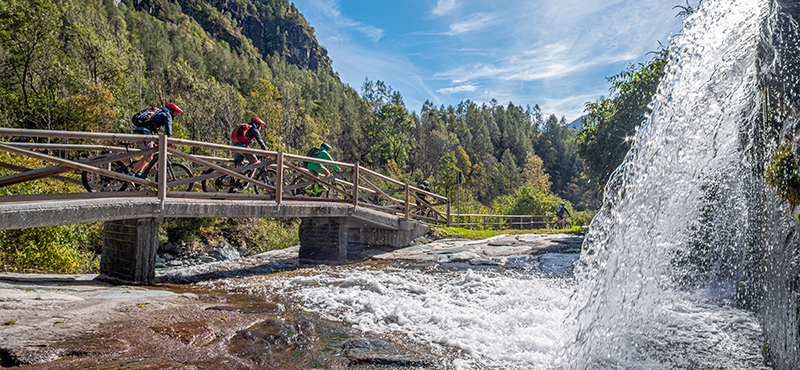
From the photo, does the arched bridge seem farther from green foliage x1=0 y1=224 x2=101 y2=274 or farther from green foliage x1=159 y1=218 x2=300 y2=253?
green foliage x1=159 y1=218 x2=300 y2=253

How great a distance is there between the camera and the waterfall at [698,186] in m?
3.07

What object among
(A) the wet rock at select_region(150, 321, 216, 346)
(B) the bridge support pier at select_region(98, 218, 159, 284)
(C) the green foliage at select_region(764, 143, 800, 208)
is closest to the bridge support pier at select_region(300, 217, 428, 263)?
(B) the bridge support pier at select_region(98, 218, 159, 284)

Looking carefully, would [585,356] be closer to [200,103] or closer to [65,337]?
[65,337]

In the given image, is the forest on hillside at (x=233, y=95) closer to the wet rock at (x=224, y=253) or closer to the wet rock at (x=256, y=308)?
the wet rock at (x=224, y=253)

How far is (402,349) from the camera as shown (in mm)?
3852

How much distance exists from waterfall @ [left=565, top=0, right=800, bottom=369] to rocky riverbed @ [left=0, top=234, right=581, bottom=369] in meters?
1.64

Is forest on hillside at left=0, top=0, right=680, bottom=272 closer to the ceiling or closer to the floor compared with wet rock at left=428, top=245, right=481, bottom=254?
closer to the ceiling

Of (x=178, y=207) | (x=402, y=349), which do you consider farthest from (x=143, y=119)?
(x=402, y=349)

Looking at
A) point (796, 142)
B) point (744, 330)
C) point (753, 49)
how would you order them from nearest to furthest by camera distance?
point (796, 142), point (753, 49), point (744, 330)

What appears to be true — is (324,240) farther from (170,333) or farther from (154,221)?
(170,333)

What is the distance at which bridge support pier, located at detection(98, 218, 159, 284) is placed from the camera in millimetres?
6680

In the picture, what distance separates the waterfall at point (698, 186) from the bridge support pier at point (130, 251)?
6188 mm

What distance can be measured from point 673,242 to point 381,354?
432 cm

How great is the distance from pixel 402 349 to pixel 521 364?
3.33 ft
